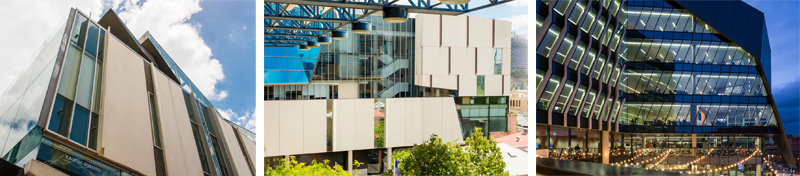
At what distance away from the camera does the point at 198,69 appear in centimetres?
368

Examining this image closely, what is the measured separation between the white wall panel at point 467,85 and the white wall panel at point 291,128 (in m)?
5.56

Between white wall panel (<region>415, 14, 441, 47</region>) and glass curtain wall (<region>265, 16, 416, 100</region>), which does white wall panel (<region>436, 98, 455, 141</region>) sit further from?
white wall panel (<region>415, 14, 441, 47</region>)

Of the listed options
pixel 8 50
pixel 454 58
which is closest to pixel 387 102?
pixel 454 58

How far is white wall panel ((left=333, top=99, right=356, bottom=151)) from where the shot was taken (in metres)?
13.7

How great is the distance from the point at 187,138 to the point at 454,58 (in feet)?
41.7

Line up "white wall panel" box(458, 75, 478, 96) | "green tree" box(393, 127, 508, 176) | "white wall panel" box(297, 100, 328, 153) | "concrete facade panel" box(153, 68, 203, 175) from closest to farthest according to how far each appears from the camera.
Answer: "concrete facade panel" box(153, 68, 203, 175)
"green tree" box(393, 127, 508, 176)
"white wall panel" box(297, 100, 328, 153)
"white wall panel" box(458, 75, 478, 96)

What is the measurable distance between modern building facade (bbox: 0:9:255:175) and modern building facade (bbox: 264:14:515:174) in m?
8.78

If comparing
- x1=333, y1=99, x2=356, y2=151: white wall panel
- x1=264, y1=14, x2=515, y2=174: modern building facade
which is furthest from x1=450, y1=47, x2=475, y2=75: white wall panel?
x1=333, y1=99, x2=356, y2=151: white wall panel

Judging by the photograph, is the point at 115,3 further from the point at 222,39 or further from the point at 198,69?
the point at 222,39

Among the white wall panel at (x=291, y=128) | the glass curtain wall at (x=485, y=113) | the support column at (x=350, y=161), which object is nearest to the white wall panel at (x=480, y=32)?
the glass curtain wall at (x=485, y=113)

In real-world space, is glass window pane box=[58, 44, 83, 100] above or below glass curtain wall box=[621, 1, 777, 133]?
below

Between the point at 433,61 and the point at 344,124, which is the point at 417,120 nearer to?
the point at 433,61

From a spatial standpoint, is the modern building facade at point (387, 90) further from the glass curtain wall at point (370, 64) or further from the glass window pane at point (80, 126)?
the glass window pane at point (80, 126)

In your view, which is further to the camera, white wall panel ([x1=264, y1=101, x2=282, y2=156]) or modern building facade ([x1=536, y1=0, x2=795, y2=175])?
modern building facade ([x1=536, y1=0, x2=795, y2=175])
